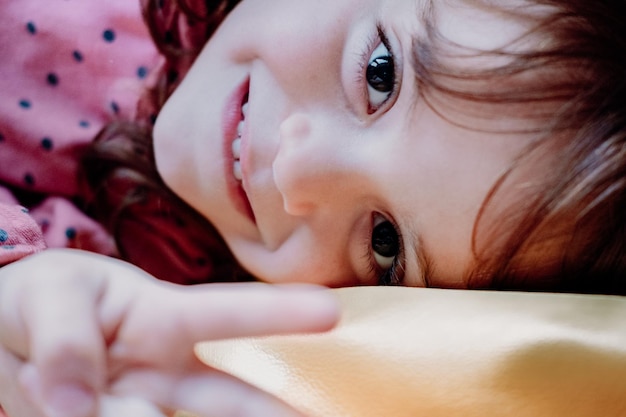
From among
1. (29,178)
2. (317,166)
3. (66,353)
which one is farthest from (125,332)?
(29,178)

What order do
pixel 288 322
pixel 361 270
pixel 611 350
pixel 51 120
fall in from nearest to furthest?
pixel 288 322, pixel 611 350, pixel 361 270, pixel 51 120

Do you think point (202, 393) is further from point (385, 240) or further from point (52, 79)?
point (52, 79)

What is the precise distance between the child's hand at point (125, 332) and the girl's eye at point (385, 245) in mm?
304

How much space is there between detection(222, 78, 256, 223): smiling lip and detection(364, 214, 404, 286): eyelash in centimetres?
17

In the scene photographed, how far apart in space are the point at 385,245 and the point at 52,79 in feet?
1.81

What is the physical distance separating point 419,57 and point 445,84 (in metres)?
0.04

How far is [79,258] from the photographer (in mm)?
424

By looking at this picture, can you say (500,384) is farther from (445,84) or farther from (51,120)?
(51,120)

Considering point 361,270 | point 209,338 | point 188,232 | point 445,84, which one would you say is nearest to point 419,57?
point 445,84

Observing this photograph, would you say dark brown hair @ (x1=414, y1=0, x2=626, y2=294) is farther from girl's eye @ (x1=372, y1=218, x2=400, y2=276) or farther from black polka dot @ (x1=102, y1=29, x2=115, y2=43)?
black polka dot @ (x1=102, y1=29, x2=115, y2=43)

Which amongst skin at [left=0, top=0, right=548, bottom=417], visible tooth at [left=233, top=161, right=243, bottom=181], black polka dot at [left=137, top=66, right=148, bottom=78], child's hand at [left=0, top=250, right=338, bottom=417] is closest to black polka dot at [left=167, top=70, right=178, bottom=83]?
black polka dot at [left=137, top=66, right=148, bottom=78]

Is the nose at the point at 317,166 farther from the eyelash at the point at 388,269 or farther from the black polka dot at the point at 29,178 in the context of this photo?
the black polka dot at the point at 29,178

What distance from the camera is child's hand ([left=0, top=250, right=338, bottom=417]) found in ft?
1.19

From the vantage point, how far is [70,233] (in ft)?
2.82
